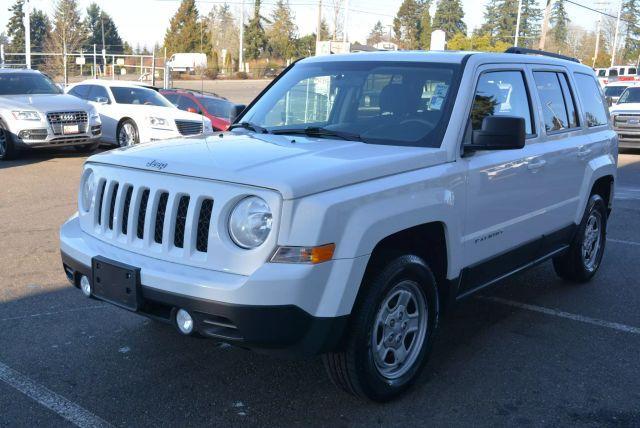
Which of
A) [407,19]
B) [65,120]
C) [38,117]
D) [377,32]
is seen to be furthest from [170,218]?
[377,32]

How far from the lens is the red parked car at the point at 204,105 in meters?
16.7

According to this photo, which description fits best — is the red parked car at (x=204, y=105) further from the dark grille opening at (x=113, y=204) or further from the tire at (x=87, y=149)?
the dark grille opening at (x=113, y=204)

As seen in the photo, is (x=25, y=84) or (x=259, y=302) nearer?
(x=259, y=302)

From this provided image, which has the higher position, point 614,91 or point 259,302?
point 614,91

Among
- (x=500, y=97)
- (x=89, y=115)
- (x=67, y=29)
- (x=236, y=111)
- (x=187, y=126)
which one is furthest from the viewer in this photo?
(x=67, y=29)

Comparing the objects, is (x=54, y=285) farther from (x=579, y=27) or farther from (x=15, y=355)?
(x=579, y=27)

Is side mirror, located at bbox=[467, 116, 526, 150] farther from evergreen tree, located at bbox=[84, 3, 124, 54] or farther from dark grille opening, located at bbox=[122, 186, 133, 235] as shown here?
evergreen tree, located at bbox=[84, 3, 124, 54]

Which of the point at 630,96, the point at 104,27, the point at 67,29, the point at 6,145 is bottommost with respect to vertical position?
the point at 6,145

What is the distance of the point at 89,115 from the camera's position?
14.1 meters

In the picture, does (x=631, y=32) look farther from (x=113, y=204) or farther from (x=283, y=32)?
(x=113, y=204)

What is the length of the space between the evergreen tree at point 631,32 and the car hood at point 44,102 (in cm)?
9383

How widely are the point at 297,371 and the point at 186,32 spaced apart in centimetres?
7100

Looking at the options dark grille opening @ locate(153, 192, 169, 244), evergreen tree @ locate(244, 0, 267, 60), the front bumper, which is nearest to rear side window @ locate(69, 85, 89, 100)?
dark grille opening @ locate(153, 192, 169, 244)

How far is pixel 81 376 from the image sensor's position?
13.6 feet
